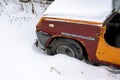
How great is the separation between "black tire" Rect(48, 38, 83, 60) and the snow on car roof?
0.52 metres

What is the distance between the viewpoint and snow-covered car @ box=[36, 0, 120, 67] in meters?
5.29

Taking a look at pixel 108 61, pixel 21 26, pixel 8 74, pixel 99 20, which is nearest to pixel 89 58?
pixel 108 61

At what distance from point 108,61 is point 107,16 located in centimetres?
85

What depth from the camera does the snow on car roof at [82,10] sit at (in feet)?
17.6

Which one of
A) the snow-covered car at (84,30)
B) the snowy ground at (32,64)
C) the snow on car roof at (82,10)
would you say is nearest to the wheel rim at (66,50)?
the snow-covered car at (84,30)

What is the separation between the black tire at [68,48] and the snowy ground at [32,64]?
0.18 metres

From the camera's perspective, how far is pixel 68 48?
231 inches

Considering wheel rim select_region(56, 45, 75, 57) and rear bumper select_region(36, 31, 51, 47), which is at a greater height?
rear bumper select_region(36, 31, 51, 47)

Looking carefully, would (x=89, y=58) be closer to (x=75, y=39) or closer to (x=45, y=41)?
(x=75, y=39)

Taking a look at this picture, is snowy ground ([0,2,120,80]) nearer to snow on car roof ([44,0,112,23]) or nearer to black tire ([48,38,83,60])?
black tire ([48,38,83,60])

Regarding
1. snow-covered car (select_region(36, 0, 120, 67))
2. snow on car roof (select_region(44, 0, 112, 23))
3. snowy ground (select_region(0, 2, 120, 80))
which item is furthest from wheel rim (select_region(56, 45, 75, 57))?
snow on car roof (select_region(44, 0, 112, 23))

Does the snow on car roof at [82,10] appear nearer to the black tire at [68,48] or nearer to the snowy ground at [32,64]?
the black tire at [68,48]

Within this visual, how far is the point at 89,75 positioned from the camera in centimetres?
533

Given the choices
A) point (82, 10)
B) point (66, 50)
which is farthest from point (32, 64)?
point (82, 10)
